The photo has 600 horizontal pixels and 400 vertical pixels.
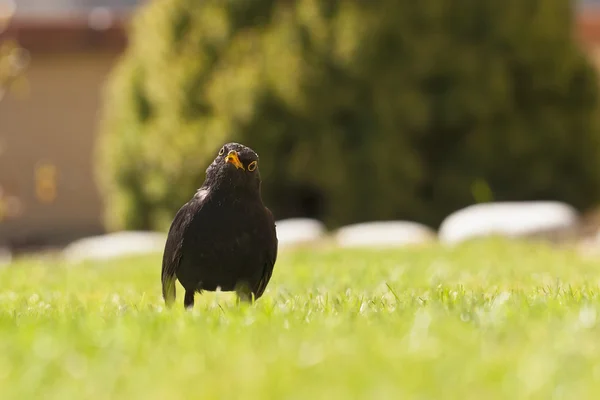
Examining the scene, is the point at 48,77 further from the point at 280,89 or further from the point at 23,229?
the point at 280,89

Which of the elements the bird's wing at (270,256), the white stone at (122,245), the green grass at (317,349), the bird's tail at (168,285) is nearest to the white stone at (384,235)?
the white stone at (122,245)

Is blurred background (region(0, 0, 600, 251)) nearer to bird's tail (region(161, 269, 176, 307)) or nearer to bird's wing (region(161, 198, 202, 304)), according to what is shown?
bird's tail (region(161, 269, 176, 307))

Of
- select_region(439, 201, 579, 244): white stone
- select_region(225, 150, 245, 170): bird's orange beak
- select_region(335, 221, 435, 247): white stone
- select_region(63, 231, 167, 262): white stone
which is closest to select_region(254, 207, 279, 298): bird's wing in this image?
select_region(225, 150, 245, 170): bird's orange beak

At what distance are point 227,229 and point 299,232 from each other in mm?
8767

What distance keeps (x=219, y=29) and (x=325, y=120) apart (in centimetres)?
249

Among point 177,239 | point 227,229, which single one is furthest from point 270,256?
point 177,239

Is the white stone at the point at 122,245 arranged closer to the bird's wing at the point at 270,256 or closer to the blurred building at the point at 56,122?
the blurred building at the point at 56,122

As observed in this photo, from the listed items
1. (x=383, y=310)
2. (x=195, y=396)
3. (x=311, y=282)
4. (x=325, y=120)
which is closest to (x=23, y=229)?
(x=325, y=120)

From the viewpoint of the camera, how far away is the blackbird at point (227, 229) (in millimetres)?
5012

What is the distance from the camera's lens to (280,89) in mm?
14695

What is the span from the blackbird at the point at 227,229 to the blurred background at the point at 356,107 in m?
9.35

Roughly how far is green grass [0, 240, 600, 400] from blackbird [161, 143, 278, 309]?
212 mm

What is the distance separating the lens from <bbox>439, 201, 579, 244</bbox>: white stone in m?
12.8

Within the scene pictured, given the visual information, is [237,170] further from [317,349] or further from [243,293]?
[317,349]
